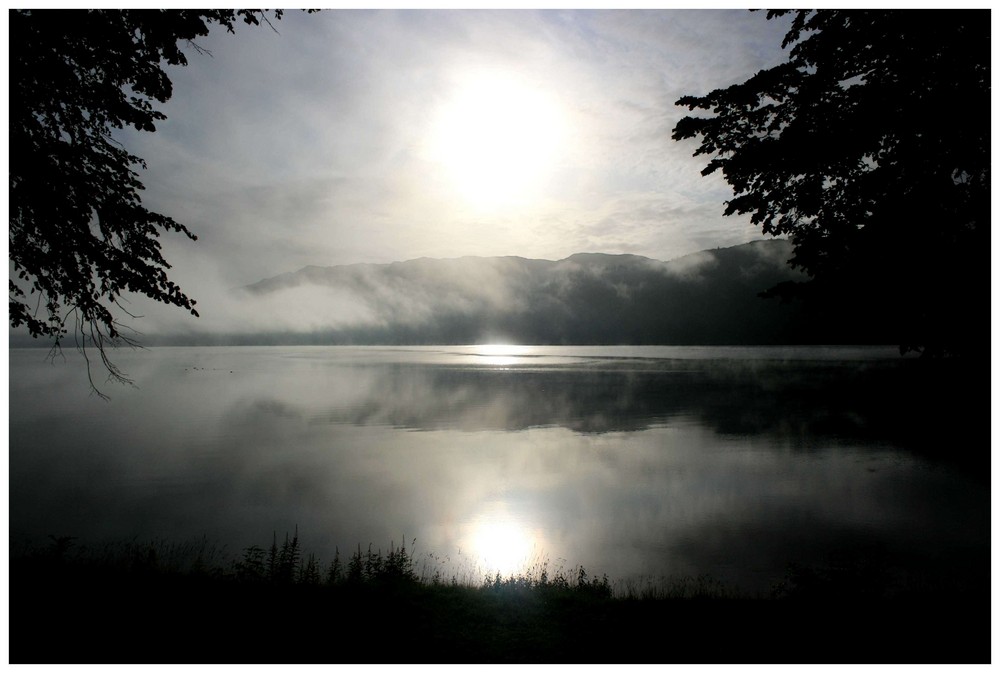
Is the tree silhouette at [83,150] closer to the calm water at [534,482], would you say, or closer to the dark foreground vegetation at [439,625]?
the dark foreground vegetation at [439,625]

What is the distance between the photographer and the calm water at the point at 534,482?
17609mm

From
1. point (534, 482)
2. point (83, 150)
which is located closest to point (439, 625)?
point (83, 150)

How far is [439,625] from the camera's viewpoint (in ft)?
24.8

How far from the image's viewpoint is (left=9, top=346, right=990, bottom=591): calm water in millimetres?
17609

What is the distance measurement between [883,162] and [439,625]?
1188cm

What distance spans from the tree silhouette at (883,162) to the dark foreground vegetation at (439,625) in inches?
216

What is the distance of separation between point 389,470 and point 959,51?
26.9 metres

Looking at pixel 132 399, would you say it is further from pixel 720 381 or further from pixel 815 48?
pixel 720 381

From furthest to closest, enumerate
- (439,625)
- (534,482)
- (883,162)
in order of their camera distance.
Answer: (534,482)
(883,162)
(439,625)

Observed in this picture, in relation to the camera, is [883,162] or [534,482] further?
[534,482]

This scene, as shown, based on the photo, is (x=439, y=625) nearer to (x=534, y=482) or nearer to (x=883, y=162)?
(x=883, y=162)

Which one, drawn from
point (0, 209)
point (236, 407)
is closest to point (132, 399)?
point (236, 407)

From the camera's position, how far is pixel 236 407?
Result: 183ft

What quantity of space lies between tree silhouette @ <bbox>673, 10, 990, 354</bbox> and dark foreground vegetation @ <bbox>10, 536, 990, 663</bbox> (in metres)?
5.49
